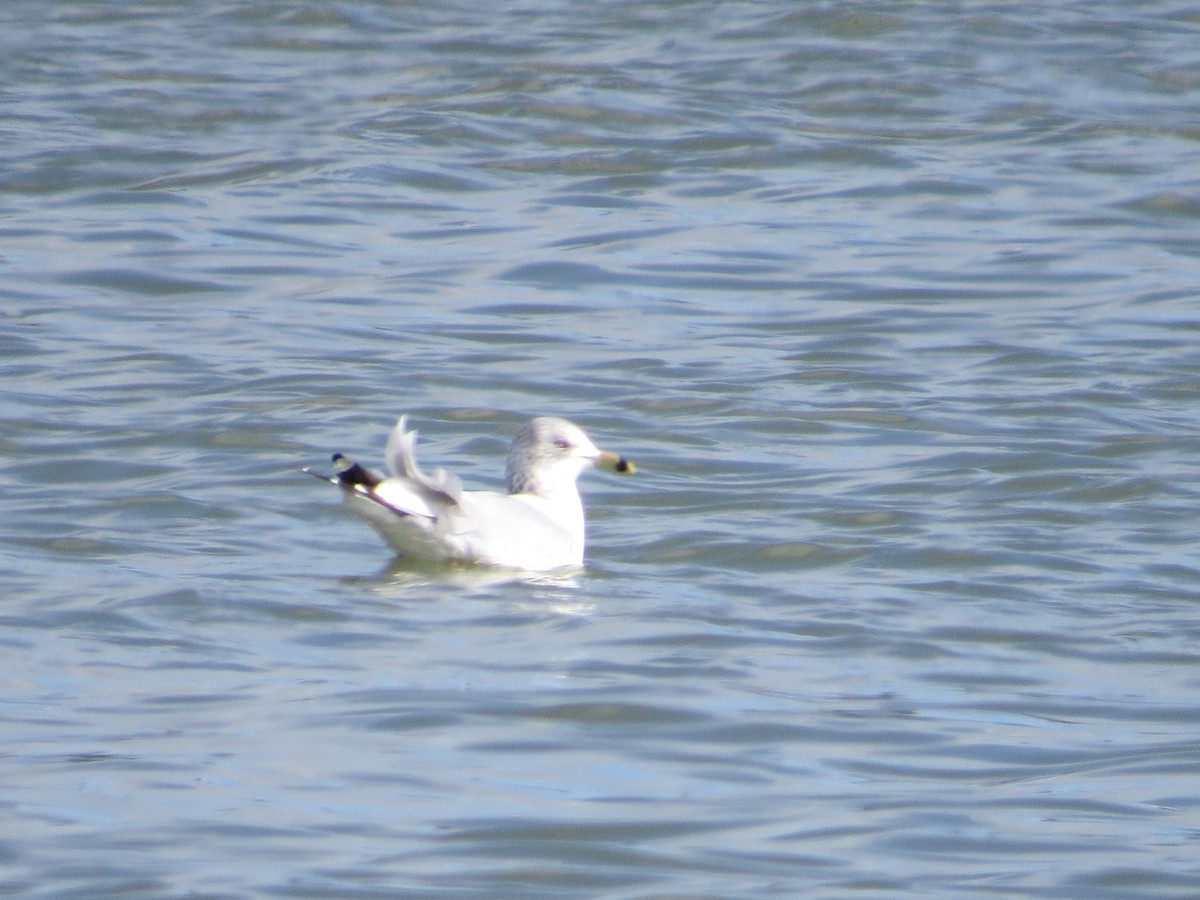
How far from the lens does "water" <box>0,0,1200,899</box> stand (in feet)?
19.0

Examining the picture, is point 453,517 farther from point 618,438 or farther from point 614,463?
point 618,438

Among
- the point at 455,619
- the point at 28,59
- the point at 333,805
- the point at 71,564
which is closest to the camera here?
the point at 333,805

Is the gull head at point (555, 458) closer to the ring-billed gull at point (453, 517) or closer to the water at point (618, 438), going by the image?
the ring-billed gull at point (453, 517)

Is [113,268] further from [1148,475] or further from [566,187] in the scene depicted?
[1148,475]

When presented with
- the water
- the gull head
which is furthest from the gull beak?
the water

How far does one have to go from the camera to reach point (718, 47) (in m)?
20.0

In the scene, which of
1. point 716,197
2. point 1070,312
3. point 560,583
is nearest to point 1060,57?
point 716,197

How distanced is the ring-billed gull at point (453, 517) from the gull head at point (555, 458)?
0.11 meters

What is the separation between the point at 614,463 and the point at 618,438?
1.66 m

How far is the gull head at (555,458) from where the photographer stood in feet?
30.9

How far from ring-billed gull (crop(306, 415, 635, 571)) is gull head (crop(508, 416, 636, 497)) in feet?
0.37

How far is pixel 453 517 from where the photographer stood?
28.2 feet

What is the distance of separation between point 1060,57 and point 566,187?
573 cm

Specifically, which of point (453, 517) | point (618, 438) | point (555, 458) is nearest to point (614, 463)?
point (555, 458)
